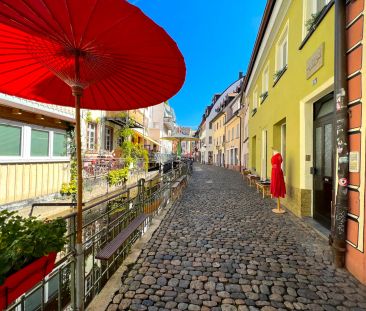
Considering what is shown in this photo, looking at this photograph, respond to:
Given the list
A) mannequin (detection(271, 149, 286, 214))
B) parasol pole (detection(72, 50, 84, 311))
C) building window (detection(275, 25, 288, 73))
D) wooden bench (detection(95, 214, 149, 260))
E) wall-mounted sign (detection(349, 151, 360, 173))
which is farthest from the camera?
building window (detection(275, 25, 288, 73))

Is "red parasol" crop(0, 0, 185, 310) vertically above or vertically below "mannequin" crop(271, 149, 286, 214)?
above

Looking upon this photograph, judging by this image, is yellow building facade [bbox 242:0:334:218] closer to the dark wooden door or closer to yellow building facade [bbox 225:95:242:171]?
the dark wooden door

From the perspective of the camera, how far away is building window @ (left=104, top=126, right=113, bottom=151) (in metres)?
13.6

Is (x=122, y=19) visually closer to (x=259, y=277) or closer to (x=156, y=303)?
(x=156, y=303)

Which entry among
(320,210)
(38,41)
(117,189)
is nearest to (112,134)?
(117,189)

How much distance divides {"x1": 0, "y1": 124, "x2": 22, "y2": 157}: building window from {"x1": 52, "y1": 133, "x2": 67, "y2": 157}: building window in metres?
1.66

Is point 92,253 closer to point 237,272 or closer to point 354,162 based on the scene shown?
point 237,272

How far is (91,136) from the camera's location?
12.1 meters

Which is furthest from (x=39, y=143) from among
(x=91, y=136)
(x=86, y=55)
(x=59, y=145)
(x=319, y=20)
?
(x=319, y=20)

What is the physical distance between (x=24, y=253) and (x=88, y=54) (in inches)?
58.1

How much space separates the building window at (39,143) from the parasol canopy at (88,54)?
21.6 ft

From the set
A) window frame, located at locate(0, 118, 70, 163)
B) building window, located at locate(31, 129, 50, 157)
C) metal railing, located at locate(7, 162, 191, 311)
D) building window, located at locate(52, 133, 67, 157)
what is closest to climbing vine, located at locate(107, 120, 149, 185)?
building window, located at locate(52, 133, 67, 157)

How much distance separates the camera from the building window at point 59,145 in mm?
8948

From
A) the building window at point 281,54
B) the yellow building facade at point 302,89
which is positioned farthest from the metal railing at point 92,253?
the building window at point 281,54
